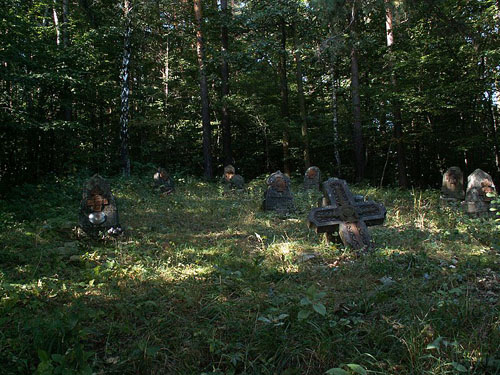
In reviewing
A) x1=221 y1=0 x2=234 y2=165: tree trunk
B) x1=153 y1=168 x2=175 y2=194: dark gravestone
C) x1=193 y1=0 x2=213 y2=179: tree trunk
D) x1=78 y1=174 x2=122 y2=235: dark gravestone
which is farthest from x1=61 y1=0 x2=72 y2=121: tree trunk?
x1=78 y1=174 x2=122 y2=235: dark gravestone

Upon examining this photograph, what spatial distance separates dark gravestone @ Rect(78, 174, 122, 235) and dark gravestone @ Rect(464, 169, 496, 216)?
820 centimetres

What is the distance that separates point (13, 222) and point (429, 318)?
717cm

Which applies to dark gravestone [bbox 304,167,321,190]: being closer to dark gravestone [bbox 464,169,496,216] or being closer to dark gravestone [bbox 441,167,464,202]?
dark gravestone [bbox 441,167,464,202]

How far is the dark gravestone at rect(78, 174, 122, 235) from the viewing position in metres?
6.23

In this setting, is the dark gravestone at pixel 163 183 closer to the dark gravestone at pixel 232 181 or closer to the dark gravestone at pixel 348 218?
the dark gravestone at pixel 232 181

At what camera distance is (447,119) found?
16219mm

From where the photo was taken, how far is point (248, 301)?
10.7 feet

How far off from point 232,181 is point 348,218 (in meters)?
9.17

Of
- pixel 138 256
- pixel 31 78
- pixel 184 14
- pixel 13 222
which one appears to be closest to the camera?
pixel 138 256

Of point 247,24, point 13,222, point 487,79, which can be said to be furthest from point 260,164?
point 13,222

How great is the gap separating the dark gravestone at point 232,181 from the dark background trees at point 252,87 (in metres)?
1.95

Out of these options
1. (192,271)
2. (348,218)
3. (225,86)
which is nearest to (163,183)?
(225,86)

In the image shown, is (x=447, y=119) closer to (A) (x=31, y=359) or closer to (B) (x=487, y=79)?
(B) (x=487, y=79)

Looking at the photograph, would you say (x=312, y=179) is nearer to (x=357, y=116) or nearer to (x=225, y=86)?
(x=357, y=116)
